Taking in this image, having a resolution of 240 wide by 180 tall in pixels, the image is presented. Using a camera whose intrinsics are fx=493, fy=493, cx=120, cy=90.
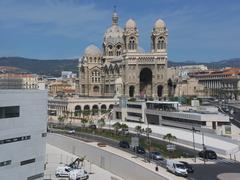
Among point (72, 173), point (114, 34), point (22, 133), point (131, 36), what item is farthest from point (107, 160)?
point (114, 34)

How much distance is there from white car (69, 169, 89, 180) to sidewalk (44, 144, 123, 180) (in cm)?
96

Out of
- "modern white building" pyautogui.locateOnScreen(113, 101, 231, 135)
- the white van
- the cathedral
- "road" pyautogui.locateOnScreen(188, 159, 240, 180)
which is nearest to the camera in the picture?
the white van

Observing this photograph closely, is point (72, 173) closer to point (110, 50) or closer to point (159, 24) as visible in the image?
point (159, 24)

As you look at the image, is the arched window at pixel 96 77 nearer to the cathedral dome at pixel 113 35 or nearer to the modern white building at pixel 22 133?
the cathedral dome at pixel 113 35

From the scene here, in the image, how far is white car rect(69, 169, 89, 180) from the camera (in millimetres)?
50719

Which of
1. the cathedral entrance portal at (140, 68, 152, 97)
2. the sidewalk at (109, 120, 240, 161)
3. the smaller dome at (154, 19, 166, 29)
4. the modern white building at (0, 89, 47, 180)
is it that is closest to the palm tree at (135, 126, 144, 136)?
the sidewalk at (109, 120, 240, 161)

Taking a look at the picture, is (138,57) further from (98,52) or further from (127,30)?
(98,52)

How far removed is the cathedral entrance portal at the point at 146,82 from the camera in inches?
5669

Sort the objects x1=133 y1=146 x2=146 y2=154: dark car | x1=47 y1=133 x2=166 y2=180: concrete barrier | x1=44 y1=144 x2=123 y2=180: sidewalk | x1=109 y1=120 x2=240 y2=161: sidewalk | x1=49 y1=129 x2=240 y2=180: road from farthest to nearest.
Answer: x1=109 y1=120 x2=240 y2=161: sidewalk → x1=133 y1=146 x2=146 y2=154: dark car → x1=44 y1=144 x2=123 y2=180: sidewalk → x1=47 y1=133 x2=166 y2=180: concrete barrier → x1=49 y1=129 x2=240 y2=180: road

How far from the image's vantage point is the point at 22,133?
37594mm

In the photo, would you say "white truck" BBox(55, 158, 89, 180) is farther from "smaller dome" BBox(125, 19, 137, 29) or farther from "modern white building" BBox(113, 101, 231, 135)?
"smaller dome" BBox(125, 19, 137, 29)

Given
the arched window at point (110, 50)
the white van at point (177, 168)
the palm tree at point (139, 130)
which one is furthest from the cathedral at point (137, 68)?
the white van at point (177, 168)

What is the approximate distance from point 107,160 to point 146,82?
90.8 metres

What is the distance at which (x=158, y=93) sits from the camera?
145m
